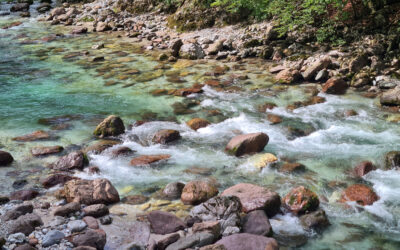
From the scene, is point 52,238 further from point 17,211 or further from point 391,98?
point 391,98

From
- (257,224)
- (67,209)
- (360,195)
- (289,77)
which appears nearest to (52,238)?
(67,209)

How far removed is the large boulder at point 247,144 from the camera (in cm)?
696

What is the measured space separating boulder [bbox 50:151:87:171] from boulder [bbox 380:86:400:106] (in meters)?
6.32

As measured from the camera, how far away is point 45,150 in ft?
23.6

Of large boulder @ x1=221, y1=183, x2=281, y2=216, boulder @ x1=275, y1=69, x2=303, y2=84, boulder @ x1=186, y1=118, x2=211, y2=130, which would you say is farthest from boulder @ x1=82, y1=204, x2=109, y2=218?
boulder @ x1=275, y1=69, x2=303, y2=84

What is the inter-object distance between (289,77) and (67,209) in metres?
7.11

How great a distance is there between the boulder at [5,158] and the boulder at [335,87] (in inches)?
274

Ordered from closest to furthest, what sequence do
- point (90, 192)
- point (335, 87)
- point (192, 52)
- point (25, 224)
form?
1. point (25, 224)
2. point (90, 192)
3. point (335, 87)
4. point (192, 52)

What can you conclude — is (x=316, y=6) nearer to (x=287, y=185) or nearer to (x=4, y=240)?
(x=287, y=185)

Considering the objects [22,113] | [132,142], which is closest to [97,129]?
[132,142]

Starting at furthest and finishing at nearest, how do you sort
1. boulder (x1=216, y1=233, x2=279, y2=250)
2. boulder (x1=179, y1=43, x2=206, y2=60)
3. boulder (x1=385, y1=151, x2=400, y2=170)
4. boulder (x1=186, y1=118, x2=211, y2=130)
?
boulder (x1=179, y1=43, x2=206, y2=60) → boulder (x1=186, y1=118, x2=211, y2=130) → boulder (x1=385, y1=151, x2=400, y2=170) → boulder (x1=216, y1=233, x2=279, y2=250)

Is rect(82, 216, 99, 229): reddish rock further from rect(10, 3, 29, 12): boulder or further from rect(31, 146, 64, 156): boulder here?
rect(10, 3, 29, 12): boulder

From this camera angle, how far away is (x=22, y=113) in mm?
9273

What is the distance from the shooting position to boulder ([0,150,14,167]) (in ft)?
22.1
